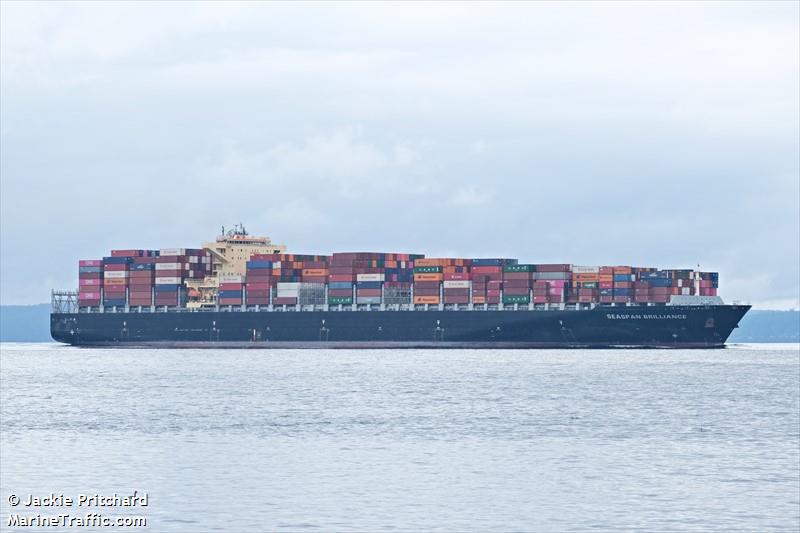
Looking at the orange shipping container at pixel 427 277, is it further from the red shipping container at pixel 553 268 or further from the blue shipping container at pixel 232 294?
the blue shipping container at pixel 232 294

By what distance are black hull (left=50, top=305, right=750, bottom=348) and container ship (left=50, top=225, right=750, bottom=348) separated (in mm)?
104

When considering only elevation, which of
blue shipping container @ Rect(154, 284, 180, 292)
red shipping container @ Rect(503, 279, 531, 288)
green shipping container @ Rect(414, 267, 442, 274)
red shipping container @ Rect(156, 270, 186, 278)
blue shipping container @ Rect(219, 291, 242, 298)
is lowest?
blue shipping container @ Rect(219, 291, 242, 298)

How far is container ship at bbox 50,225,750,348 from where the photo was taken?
118m

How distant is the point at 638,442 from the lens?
44.0 metres

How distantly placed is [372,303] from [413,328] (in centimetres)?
472

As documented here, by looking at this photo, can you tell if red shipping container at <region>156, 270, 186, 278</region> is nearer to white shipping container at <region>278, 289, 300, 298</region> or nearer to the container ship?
the container ship

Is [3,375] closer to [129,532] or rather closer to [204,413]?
[204,413]

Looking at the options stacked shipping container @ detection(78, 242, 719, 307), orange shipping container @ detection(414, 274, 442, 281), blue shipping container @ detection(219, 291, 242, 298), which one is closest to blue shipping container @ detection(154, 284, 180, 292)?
stacked shipping container @ detection(78, 242, 719, 307)

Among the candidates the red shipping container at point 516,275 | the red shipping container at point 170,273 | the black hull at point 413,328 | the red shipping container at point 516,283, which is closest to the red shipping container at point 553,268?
the red shipping container at point 516,275

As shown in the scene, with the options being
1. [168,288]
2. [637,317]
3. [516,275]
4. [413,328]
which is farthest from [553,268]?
[168,288]

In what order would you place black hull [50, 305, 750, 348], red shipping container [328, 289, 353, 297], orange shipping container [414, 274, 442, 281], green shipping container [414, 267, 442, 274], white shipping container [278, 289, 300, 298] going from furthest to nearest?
white shipping container [278, 289, 300, 298] → red shipping container [328, 289, 353, 297] → green shipping container [414, 267, 442, 274] → orange shipping container [414, 274, 442, 281] → black hull [50, 305, 750, 348]

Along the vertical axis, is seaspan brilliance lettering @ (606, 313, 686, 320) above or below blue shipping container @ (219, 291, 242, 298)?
below
